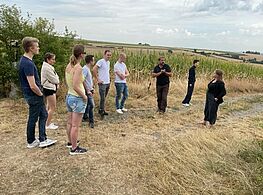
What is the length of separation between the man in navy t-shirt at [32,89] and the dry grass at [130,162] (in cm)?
28

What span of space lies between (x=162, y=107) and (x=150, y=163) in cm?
452

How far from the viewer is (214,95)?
8.16m

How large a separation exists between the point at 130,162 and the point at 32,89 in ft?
7.04

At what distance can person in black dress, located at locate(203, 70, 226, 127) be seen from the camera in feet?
26.3

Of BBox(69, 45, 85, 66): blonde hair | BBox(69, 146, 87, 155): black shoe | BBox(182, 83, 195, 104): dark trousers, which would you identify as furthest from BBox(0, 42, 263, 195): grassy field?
BBox(182, 83, 195, 104): dark trousers

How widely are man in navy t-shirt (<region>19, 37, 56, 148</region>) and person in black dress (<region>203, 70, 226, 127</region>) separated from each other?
417cm

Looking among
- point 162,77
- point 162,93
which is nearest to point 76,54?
point 162,77

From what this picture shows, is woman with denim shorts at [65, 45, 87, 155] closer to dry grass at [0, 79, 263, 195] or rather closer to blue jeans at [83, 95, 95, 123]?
dry grass at [0, 79, 263, 195]

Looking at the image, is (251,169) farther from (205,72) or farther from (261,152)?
(205,72)

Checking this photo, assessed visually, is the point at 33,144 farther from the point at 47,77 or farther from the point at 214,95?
the point at 214,95

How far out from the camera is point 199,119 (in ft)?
31.3

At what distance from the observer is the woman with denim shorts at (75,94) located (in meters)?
5.34

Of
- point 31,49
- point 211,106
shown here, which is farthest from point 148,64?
point 31,49

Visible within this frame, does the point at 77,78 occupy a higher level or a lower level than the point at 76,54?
lower
